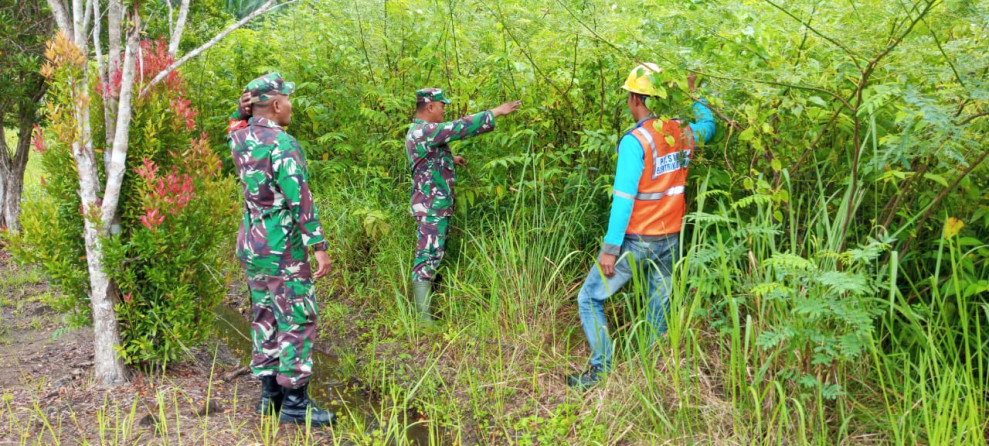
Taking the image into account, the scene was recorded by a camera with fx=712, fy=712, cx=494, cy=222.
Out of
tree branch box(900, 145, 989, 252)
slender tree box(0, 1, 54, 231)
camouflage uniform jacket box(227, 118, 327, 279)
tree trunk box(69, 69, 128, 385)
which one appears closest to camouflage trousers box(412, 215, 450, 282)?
camouflage uniform jacket box(227, 118, 327, 279)

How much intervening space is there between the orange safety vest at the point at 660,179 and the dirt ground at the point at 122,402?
6.81 ft

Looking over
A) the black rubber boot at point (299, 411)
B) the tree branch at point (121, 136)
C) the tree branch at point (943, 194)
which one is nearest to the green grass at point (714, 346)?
the tree branch at point (943, 194)

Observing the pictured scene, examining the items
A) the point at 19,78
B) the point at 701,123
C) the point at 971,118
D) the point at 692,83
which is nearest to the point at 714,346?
the point at 701,123

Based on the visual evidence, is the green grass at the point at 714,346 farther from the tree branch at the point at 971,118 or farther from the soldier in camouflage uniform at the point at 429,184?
the tree branch at the point at 971,118

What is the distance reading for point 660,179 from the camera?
3.82 meters

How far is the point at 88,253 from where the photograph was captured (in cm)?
401

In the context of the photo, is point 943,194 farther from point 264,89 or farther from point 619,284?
point 264,89

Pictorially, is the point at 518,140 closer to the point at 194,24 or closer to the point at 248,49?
the point at 194,24

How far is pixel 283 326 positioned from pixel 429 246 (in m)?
1.51

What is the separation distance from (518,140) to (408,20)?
1.80m

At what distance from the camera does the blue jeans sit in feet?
12.9

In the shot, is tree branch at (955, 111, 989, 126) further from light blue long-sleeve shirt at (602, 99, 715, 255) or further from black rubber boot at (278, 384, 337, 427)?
black rubber boot at (278, 384, 337, 427)

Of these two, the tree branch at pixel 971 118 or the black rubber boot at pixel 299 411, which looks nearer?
the tree branch at pixel 971 118

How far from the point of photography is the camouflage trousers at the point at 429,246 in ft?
17.3
